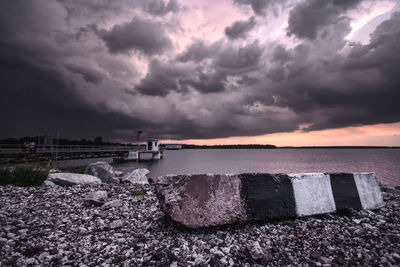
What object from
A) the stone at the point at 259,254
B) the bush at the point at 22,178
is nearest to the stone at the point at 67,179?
the bush at the point at 22,178

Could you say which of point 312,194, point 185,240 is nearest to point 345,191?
point 312,194

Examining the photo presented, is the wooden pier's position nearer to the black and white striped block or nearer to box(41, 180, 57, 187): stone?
box(41, 180, 57, 187): stone

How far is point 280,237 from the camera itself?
2.81m

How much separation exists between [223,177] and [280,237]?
1.24 metres

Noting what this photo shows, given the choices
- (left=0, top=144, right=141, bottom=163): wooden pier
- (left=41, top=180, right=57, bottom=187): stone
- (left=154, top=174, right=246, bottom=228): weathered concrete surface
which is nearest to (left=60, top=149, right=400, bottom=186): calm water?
(left=0, top=144, right=141, bottom=163): wooden pier

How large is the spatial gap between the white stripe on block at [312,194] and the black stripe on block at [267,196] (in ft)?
0.45

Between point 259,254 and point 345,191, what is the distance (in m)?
2.71

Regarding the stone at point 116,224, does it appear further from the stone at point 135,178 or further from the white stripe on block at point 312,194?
the stone at point 135,178

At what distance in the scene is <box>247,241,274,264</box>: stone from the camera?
7.57ft

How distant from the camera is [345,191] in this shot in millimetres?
3789

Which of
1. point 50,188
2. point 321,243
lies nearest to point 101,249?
point 321,243

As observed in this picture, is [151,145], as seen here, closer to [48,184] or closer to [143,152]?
[143,152]

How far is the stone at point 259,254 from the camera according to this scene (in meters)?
2.31

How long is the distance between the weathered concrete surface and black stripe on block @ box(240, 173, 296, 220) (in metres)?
0.15
